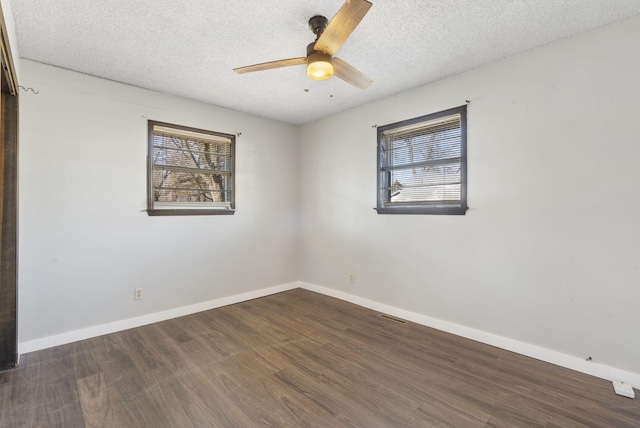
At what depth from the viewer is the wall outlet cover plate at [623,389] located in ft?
Answer: 6.31

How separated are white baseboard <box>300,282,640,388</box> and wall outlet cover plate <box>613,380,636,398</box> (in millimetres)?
43

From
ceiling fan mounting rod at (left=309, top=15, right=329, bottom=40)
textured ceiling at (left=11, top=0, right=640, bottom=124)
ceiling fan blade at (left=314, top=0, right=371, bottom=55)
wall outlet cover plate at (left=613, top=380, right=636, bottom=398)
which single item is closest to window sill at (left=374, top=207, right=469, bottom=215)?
textured ceiling at (left=11, top=0, right=640, bottom=124)

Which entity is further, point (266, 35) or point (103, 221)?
point (103, 221)

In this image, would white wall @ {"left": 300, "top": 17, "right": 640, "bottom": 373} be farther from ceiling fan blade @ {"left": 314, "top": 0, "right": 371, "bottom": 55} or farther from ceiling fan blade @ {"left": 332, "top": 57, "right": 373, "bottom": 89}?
ceiling fan blade @ {"left": 314, "top": 0, "right": 371, "bottom": 55}

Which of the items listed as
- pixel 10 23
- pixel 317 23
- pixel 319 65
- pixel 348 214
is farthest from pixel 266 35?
pixel 348 214

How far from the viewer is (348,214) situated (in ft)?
13.0

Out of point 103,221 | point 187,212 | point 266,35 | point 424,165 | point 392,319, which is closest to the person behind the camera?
point 266,35

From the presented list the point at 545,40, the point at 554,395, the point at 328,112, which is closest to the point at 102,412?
the point at 554,395

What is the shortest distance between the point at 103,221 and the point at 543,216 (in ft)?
13.1

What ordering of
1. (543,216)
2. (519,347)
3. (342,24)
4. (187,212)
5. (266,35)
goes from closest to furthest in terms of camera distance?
→ 1. (342,24)
2. (266,35)
3. (543,216)
4. (519,347)
5. (187,212)

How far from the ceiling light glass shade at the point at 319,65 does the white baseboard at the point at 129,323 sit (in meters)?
2.93

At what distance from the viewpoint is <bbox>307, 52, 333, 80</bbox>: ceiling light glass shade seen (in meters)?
1.99

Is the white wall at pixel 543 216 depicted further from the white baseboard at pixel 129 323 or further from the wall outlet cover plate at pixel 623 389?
the white baseboard at pixel 129 323

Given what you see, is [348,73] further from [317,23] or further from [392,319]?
[392,319]
